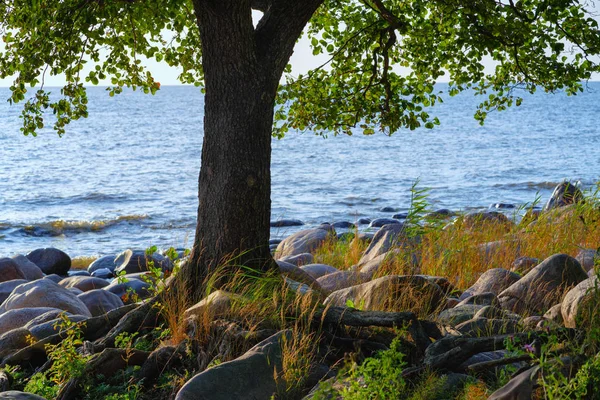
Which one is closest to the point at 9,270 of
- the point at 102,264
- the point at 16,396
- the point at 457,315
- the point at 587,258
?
the point at 102,264

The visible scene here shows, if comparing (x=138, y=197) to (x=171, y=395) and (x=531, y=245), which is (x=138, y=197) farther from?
(x=171, y=395)

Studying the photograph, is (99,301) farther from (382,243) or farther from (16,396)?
(16,396)

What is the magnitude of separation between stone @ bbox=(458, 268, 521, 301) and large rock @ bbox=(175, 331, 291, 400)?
10.8 feet

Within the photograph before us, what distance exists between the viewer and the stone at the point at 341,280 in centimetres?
759

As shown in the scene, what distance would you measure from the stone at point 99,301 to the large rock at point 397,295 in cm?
363

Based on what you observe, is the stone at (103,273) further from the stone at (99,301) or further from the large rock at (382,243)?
the large rock at (382,243)

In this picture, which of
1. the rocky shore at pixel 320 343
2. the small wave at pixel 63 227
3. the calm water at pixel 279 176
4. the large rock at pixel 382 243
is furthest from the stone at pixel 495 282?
the small wave at pixel 63 227

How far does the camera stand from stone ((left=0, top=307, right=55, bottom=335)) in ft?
22.8

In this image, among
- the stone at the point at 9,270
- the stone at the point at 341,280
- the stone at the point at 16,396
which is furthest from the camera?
the stone at the point at 9,270

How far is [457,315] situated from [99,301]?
482 cm

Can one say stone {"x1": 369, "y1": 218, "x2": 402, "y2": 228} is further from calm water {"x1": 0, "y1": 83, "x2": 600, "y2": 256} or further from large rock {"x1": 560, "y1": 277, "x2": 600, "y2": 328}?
large rock {"x1": 560, "y1": 277, "x2": 600, "y2": 328}

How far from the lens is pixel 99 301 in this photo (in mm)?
8695

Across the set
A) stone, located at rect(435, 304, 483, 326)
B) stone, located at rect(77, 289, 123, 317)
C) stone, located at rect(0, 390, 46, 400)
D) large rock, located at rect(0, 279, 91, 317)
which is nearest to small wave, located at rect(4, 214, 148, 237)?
stone, located at rect(77, 289, 123, 317)

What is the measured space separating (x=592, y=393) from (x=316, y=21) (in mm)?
6036
